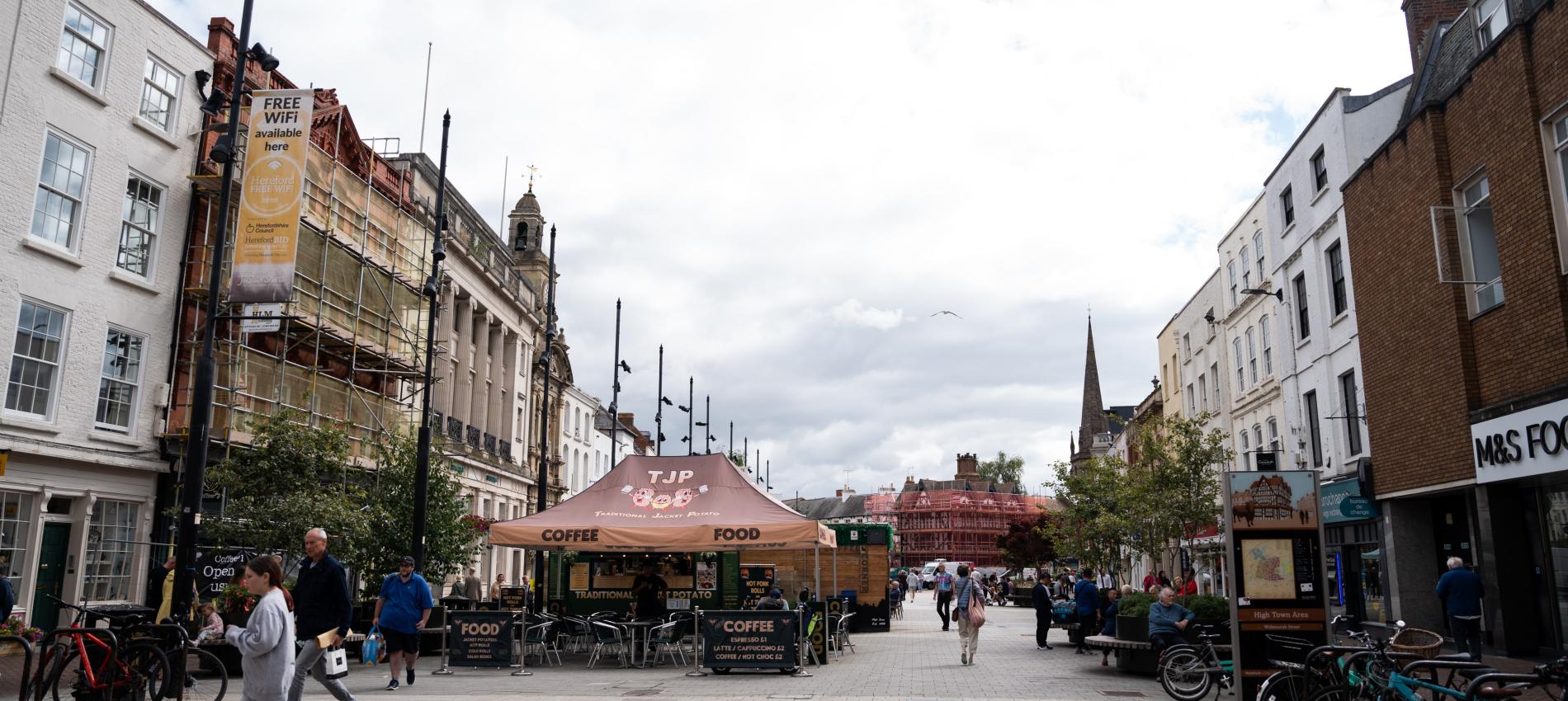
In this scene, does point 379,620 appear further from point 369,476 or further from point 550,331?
point 550,331

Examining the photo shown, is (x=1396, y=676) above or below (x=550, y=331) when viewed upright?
below

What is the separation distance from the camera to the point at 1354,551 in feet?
81.6

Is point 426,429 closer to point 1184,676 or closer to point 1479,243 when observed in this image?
point 1184,676

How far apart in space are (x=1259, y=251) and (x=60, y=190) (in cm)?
3009

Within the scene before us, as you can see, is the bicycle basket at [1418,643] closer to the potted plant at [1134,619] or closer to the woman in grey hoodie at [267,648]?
the potted plant at [1134,619]

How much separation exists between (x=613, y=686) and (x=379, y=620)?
3236 millimetres

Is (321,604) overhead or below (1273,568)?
below

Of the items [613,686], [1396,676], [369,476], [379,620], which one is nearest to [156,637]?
[379,620]

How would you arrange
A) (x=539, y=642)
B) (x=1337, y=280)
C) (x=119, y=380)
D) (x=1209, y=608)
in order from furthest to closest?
1. (x=1337, y=280)
2. (x=119, y=380)
3. (x=539, y=642)
4. (x=1209, y=608)

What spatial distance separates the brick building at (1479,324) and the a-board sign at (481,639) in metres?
15.4

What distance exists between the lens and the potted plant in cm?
1650

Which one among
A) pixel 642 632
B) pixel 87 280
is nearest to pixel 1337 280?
pixel 642 632

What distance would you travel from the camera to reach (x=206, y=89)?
73.0 feet

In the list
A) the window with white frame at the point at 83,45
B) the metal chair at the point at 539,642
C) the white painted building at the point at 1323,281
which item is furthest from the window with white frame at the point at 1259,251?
the window with white frame at the point at 83,45
